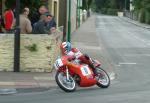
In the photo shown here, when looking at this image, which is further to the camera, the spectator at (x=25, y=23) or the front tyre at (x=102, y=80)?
the spectator at (x=25, y=23)

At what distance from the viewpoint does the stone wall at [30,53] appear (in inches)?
647

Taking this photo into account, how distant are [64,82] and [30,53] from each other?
328 centimetres

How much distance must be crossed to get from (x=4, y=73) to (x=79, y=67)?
126 inches

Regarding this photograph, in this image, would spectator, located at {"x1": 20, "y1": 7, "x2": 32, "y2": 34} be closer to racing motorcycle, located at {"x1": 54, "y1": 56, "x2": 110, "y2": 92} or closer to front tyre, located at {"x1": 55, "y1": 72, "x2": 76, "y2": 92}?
racing motorcycle, located at {"x1": 54, "y1": 56, "x2": 110, "y2": 92}

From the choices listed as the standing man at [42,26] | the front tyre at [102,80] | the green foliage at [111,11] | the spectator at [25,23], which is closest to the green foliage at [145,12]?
the standing man at [42,26]

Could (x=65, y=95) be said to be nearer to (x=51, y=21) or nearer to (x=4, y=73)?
(x=4, y=73)

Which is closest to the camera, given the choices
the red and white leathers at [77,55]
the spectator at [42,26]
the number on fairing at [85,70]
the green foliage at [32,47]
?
the red and white leathers at [77,55]

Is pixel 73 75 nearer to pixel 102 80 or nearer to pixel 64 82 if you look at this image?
pixel 64 82

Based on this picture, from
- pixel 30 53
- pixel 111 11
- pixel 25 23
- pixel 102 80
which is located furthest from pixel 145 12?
pixel 111 11

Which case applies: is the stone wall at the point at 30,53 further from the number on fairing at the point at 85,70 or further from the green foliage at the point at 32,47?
the number on fairing at the point at 85,70

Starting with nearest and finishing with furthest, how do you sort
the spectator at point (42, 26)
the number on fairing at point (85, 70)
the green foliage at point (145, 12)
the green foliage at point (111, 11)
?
the number on fairing at point (85, 70), the spectator at point (42, 26), the green foliage at point (145, 12), the green foliage at point (111, 11)

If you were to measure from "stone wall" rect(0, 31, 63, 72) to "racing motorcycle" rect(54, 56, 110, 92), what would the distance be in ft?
8.77

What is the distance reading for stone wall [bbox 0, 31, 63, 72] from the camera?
16.4m

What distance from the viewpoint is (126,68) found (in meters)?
19.3
